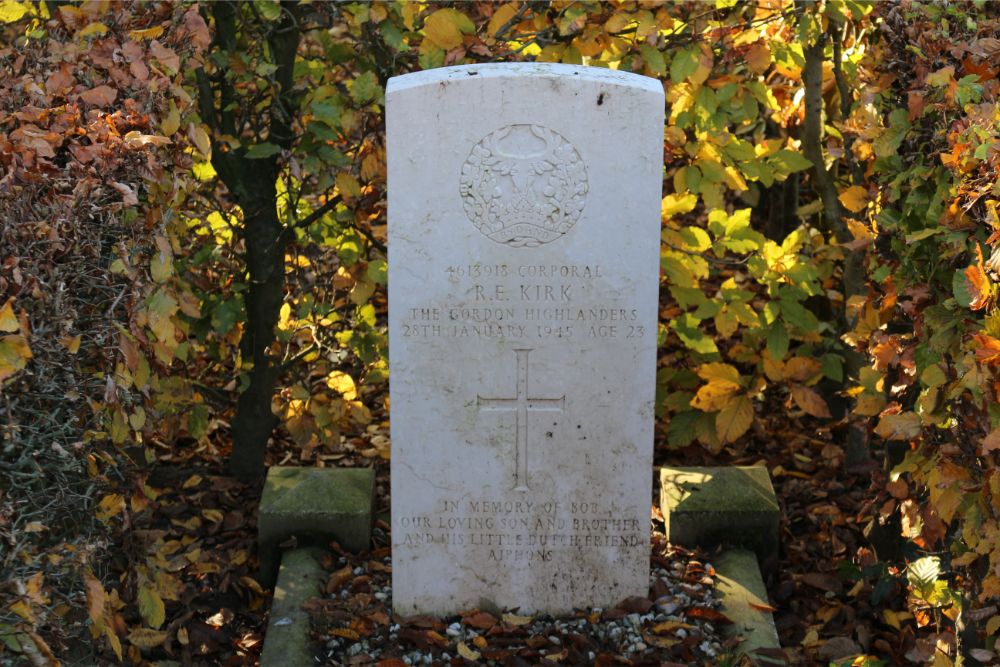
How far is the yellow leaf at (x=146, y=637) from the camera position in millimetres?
3817

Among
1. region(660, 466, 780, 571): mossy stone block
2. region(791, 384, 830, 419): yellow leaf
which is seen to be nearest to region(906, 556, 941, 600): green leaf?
region(660, 466, 780, 571): mossy stone block

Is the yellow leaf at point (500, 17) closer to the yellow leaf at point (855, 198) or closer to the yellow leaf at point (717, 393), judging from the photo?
the yellow leaf at point (855, 198)

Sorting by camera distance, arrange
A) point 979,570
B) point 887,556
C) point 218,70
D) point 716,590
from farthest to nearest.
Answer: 1. point 218,70
2. point 887,556
3. point 716,590
4. point 979,570

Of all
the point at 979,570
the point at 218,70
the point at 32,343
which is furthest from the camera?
the point at 218,70

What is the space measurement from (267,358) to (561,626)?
1.80m

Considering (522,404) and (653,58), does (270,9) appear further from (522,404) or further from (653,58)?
(522,404)

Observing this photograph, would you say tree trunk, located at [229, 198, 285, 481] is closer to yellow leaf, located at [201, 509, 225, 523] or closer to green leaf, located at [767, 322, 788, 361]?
yellow leaf, located at [201, 509, 225, 523]

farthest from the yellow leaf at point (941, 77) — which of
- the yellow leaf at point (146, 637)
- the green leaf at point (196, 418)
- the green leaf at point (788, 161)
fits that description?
the green leaf at point (196, 418)

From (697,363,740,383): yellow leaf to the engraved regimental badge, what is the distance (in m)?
1.31

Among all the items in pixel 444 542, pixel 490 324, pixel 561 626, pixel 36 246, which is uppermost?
pixel 36 246

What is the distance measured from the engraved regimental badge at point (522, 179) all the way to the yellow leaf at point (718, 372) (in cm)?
131

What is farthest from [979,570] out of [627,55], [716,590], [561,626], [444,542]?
[627,55]

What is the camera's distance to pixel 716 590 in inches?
161

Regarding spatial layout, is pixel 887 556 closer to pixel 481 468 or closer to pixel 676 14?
pixel 481 468
